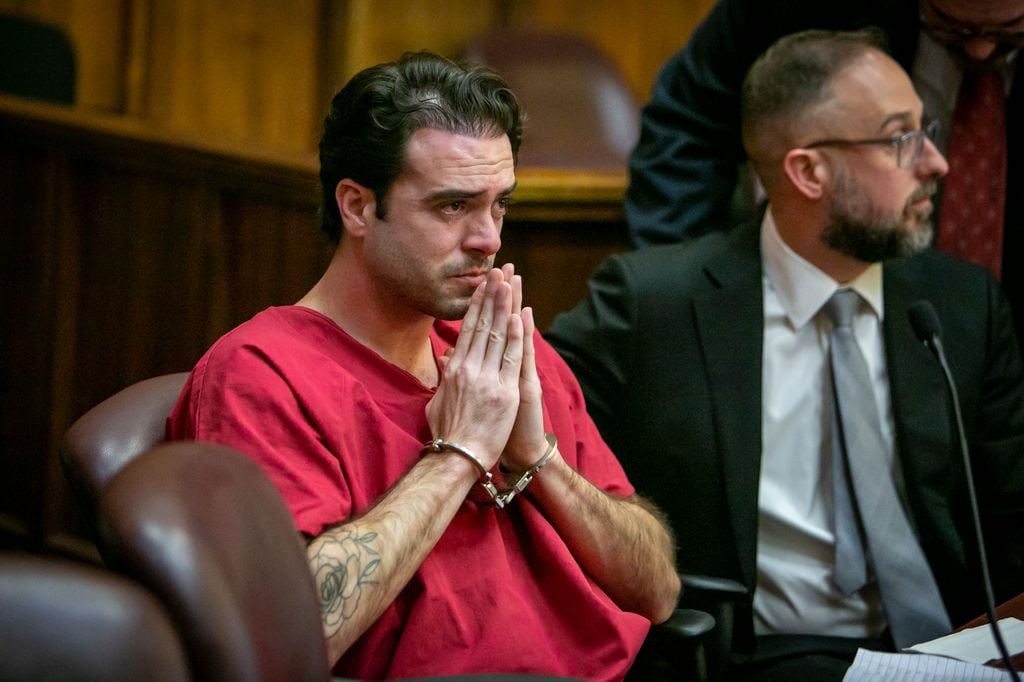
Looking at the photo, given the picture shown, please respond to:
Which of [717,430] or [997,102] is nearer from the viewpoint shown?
[717,430]

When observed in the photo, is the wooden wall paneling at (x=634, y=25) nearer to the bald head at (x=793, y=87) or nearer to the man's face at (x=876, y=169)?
the bald head at (x=793, y=87)

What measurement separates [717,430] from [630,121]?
7.93 ft

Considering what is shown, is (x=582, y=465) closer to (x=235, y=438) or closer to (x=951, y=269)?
(x=235, y=438)

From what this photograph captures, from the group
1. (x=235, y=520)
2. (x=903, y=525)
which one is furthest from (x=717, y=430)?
(x=235, y=520)

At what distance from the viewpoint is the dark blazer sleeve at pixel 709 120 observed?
95.1 inches

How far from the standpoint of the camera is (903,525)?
207cm

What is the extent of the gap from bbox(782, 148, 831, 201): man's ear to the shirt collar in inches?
3.5

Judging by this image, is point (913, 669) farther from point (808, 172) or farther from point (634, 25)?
point (634, 25)

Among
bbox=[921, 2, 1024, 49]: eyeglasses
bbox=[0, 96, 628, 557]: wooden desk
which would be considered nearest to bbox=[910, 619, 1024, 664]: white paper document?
bbox=[921, 2, 1024, 49]: eyeglasses

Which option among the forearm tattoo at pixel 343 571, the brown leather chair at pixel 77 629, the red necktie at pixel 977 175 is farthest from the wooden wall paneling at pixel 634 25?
the brown leather chair at pixel 77 629

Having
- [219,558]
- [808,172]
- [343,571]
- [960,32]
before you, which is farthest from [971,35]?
[219,558]

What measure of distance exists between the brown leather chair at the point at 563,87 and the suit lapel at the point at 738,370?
2.07 metres

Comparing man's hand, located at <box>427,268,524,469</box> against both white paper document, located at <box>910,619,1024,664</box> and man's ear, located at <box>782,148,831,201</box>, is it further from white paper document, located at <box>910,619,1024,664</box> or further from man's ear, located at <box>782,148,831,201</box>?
man's ear, located at <box>782,148,831,201</box>

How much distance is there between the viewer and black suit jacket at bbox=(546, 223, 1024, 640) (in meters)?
2.07
